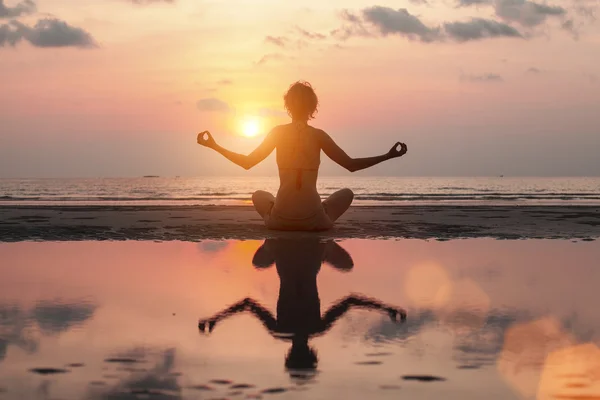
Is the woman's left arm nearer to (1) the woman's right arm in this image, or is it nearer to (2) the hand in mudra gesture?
(1) the woman's right arm

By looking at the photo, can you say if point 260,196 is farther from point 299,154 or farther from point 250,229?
point 299,154

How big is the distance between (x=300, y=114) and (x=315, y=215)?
174 centimetres

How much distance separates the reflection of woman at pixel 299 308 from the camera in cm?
403

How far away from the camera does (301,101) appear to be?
10766 mm

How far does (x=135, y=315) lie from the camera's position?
4781mm

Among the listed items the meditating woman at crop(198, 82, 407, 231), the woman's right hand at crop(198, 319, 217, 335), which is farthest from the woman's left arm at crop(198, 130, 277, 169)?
the woman's right hand at crop(198, 319, 217, 335)

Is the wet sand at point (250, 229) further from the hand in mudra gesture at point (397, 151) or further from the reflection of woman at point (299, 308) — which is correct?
the reflection of woman at point (299, 308)

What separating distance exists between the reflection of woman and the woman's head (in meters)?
3.14

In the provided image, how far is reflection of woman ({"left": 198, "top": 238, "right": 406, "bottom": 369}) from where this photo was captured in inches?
159

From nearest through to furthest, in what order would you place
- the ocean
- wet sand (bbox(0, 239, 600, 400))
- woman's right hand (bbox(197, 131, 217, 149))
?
wet sand (bbox(0, 239, 600, 400))
woman's right hand (bbox(197, 131, 217, 149))
the ocean

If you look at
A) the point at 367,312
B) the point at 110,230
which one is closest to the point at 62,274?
the point at 367,312

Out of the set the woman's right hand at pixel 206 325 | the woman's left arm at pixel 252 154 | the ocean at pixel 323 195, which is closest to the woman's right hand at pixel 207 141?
the woman's left arm at pixel 252 154

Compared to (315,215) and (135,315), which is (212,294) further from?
(315,215)

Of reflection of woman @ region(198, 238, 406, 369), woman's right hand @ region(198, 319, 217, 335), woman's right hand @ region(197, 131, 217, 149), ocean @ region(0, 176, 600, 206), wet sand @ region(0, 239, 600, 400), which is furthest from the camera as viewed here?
ocean @ region(0, 176, 600, 206)
